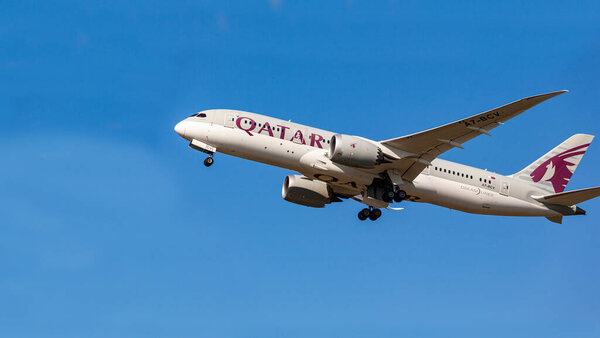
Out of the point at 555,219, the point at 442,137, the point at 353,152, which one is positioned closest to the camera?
the point at 353,152

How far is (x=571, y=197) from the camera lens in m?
48.2

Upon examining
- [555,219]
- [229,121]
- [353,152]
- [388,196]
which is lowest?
[388,196]

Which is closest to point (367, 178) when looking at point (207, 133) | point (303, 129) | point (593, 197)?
point (303, 129)

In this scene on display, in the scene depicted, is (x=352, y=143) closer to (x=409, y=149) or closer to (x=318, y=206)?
(x=409, y=149)

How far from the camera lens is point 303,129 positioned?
4553 centimetres

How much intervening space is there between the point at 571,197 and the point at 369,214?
11653mm

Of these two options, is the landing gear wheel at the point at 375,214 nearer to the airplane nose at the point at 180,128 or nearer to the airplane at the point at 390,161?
the airplane at the point at 390,161

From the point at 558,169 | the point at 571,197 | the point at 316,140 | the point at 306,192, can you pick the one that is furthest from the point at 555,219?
the point at 316,140

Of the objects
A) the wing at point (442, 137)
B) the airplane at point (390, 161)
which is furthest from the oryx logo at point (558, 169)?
the wing at point (442, 137)

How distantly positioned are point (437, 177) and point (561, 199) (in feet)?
25.0

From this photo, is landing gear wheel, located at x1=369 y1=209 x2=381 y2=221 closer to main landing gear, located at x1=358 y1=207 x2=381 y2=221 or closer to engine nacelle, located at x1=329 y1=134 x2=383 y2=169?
main landing gear, located at x1=358 y1=207 x2=381 y2=221

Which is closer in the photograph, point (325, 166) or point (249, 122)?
point (325, 166)

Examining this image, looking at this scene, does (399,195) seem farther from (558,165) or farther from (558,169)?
(558,165)

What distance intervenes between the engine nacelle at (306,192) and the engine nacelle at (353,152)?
22.8 feet
